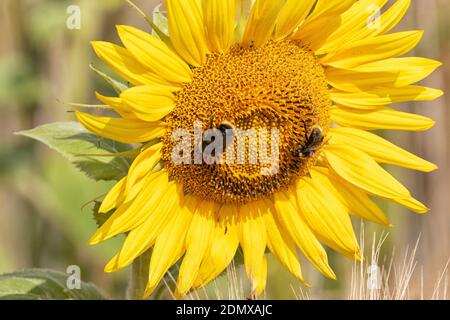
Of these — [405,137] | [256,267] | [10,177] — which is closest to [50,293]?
[256,267]

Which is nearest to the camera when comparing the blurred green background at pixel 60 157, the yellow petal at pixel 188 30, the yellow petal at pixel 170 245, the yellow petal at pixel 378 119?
the yellow petal at pixel 188 30

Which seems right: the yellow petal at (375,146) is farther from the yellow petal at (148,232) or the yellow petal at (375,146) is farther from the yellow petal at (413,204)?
the yellow petal at (148,232)

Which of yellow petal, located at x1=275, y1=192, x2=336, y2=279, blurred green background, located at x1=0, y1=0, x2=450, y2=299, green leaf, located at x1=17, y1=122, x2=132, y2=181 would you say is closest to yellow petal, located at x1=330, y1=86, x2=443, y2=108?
yellow petal, located at x1=275, y1=192, x2=336, y2=279

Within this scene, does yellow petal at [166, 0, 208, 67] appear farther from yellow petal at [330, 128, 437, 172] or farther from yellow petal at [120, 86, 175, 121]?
yellow petal at [330, 128, 437, 172]

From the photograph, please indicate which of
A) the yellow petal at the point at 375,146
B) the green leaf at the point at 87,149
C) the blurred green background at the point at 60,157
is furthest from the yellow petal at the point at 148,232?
the blurred green background at the point at 60,157

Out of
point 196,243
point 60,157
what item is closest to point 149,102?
point 196,243

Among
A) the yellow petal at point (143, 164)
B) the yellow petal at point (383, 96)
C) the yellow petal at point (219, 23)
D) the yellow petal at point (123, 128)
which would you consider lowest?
the yellow petal at point (143, 164)
